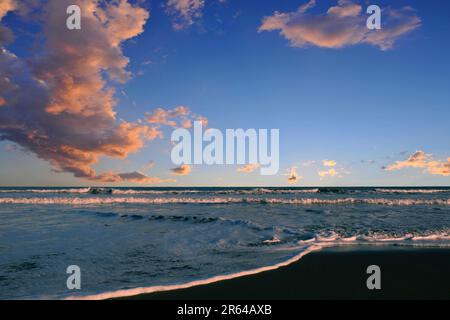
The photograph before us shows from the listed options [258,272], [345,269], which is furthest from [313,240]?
[258,272]

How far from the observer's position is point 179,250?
849cm

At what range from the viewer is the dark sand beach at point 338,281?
203 inches

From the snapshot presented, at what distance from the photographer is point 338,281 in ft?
19.0

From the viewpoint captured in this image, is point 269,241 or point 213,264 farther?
point 269,241

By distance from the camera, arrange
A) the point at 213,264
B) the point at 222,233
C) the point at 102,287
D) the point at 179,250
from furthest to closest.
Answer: the point at 222,233
the point at 179,250
the point at 213,264
the point at 102,287

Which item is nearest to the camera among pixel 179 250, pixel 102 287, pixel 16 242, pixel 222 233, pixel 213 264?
pixel 102 287

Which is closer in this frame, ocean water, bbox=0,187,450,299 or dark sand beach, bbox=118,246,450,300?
dark sand beach, bbox=118,246,450,300

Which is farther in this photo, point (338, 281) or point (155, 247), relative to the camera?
point (155, 247)

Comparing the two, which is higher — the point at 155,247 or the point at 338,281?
the point at 338,281

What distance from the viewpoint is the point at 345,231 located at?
11438 mm

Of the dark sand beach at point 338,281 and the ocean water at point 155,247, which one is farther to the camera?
the ocean water at point 155,247

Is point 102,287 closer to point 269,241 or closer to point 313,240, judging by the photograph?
point 269,241

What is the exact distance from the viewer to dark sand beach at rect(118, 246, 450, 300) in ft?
16.9
